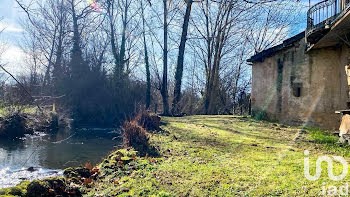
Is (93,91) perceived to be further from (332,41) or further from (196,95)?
(332,41)

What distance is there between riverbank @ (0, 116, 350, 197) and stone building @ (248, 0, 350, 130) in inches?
153

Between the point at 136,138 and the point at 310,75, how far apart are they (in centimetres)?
860

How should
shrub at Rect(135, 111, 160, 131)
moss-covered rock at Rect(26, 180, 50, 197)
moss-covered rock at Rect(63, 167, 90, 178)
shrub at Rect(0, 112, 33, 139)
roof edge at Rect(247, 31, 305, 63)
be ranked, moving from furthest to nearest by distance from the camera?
shrub at Rect(0, 112, 33, 139) → roof edge at Rect(247, 31, 305, 63) → shrub at Rect(135, 111, 160, 131) → moss-covered rock at Rect(63, 167, 90, 178) → moss-covered rock at Rect(26, 180, 50, 197)

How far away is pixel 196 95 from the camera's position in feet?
113

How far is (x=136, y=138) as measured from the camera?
28.8 feet

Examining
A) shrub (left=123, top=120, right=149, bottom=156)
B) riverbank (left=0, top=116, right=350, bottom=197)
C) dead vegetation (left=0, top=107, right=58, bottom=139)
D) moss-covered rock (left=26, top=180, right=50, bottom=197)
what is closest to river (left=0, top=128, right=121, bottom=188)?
shrub (left=123, top=120, right=149, bottom=156)

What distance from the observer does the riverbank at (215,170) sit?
4316 mm

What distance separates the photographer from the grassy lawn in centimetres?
426

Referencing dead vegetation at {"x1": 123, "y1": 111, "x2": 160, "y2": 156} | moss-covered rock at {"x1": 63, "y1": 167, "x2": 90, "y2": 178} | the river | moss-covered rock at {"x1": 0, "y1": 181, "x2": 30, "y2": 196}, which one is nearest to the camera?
moss-covered rock at {"x1": 0, "y1": 181, "x2": 30, "y2": 196}

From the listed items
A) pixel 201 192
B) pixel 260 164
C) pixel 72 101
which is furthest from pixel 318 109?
pixel 72 101

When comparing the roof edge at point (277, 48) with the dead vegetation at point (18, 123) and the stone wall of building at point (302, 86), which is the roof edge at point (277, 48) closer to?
the stone wall of building at point (302, 86)

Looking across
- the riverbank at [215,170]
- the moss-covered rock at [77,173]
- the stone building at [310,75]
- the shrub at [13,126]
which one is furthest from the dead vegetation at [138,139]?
the shrub at [13,126]

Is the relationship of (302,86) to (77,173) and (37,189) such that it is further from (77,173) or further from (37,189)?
(37,189)

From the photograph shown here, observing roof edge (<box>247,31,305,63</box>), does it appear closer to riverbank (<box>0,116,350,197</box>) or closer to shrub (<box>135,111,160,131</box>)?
riverbank (<box>0,116,350,197</box>)
